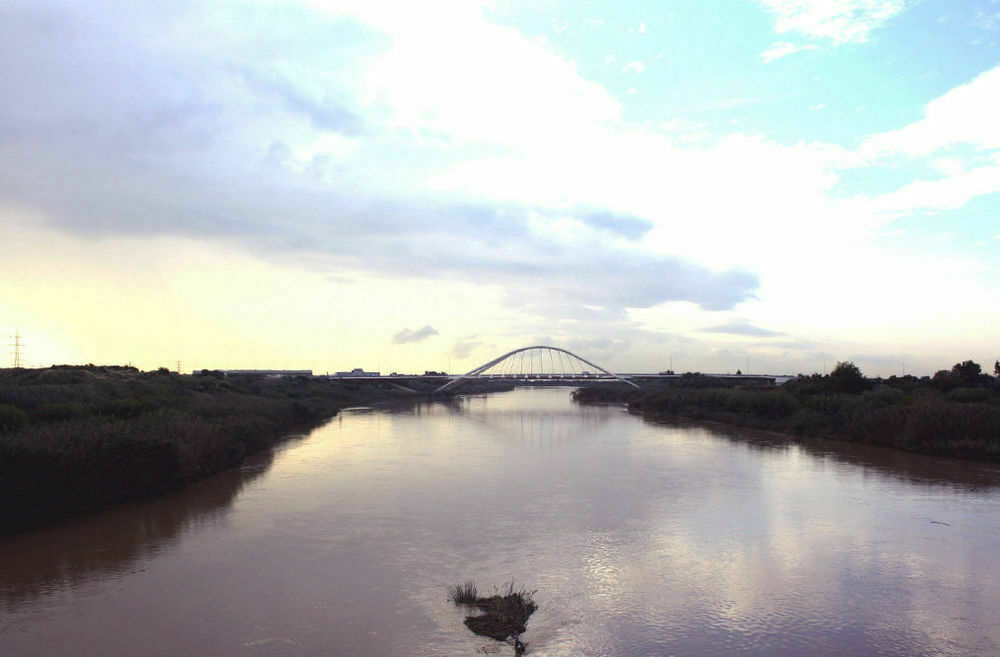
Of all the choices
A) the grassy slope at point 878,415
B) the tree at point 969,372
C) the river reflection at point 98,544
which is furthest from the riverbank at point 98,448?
the tree at point 969,372

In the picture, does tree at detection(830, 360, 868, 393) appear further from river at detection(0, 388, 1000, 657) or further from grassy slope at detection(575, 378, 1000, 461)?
river at detection(0, 388, 1000, 657)

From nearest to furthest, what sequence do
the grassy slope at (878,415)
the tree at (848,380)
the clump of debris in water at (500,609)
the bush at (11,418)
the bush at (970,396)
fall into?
the clump of debris in water at (500,609)
the bush at (11,418)
the grassy slope at (878,415)
the bush at (970,396)
the tree at (848,380)

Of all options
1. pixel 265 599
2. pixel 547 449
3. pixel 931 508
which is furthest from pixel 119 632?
pixel 547 449

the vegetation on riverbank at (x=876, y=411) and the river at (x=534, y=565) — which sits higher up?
the vegetation on riverbank at (x=876, y=411)

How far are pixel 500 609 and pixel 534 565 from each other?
168 centimetres

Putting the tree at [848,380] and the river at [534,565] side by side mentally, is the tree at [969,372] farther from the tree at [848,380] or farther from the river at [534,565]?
the river at [534,565]

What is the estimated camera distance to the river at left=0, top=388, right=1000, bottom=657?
5723 millimetres

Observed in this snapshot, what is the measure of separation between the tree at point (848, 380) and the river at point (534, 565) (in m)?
15.0

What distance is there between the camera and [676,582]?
715 centimetres

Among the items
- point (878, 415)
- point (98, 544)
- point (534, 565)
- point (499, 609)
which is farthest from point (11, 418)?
point (878, 415)

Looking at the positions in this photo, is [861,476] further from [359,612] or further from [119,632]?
[119,632]

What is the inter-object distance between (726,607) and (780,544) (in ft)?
9.36

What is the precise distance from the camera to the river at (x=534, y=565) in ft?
18.8

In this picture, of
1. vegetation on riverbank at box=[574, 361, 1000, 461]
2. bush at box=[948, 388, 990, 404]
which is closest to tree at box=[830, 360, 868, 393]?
vegetation on riverbank at box=[574, 361, 1000, 461]
